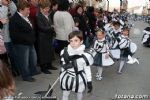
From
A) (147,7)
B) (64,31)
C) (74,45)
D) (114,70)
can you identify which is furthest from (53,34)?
(147,7)

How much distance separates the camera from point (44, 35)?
326 inches

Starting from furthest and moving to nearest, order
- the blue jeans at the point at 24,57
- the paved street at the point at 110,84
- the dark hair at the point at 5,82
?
the blue jeans at the point at 24,57 < the paved street at the point at 110,84 < the dark hair at the point at 5,82

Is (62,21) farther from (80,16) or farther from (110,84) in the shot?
(80,16)

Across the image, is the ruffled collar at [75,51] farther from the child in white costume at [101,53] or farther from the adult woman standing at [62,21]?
the adult woman standing at [62,21]

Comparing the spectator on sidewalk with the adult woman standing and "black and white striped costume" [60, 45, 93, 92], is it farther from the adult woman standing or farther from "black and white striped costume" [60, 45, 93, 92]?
"black and white striped costume" [60, 45, 93, 92]


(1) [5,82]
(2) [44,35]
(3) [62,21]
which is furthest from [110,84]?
(1) [5,82]

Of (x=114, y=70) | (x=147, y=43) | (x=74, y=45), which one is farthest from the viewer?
(x=147, y=43)

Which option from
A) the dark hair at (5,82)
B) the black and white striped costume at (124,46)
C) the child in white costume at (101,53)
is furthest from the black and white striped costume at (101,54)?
the dark hair at (5,82)

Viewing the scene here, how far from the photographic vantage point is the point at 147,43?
50.4 feet

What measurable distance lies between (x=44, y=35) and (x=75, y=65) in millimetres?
3274

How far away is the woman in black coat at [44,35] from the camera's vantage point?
26.3ft

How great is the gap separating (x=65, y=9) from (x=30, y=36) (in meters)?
2.03

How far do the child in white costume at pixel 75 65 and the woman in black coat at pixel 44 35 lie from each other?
2.96 m

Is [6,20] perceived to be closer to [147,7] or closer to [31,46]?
[31,46]
